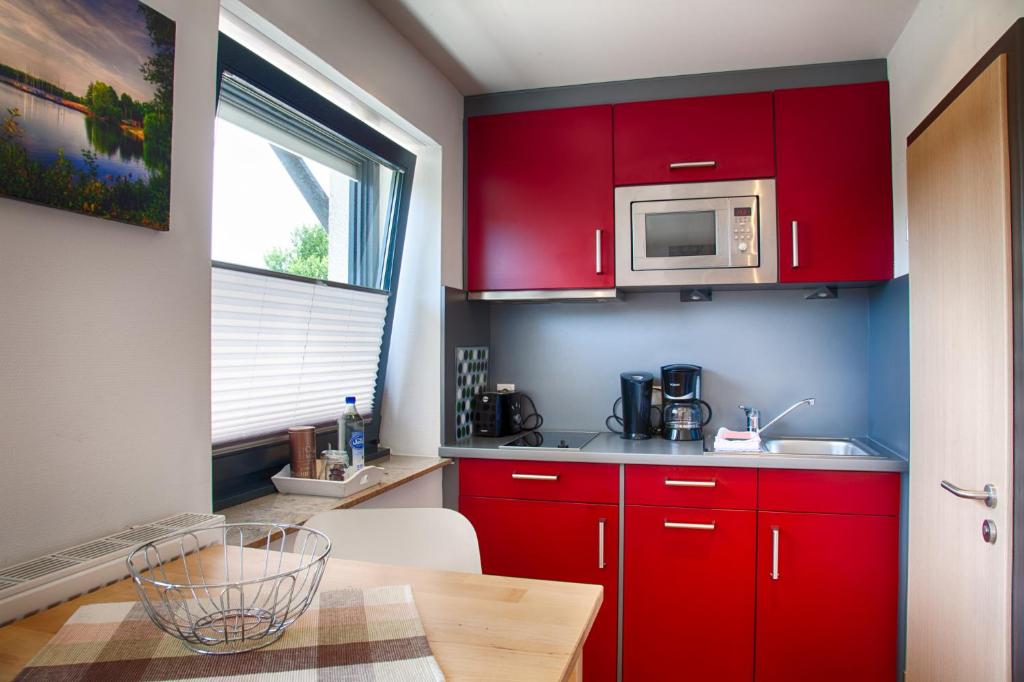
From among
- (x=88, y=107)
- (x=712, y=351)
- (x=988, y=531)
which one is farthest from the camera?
(x=712, y=351)

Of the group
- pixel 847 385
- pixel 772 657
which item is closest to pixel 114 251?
pixel 772 657

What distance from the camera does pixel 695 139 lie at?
285 centimetres

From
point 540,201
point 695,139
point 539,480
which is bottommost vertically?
point 539,480

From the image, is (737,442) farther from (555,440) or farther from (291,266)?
(291,266)

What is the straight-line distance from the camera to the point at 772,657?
2.47m

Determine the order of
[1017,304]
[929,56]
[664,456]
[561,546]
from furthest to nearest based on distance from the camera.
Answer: [561,546]
[664,456]
[929,56]
[1017,304]

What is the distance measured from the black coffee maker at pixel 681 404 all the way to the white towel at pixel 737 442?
12 centimetres

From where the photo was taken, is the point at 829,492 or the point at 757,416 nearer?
the point at 829,492

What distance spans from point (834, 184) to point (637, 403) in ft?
3.93

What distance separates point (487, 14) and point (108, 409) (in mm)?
1800

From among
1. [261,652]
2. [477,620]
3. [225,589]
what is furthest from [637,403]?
[261,652]

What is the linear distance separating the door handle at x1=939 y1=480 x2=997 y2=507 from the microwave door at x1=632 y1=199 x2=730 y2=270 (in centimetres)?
126

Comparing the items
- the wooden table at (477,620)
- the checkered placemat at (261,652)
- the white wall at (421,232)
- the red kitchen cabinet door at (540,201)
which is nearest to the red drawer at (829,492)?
the red kitchen cabinet door at (540,201)

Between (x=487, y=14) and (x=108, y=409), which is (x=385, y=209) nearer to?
(x=487, y=14)
